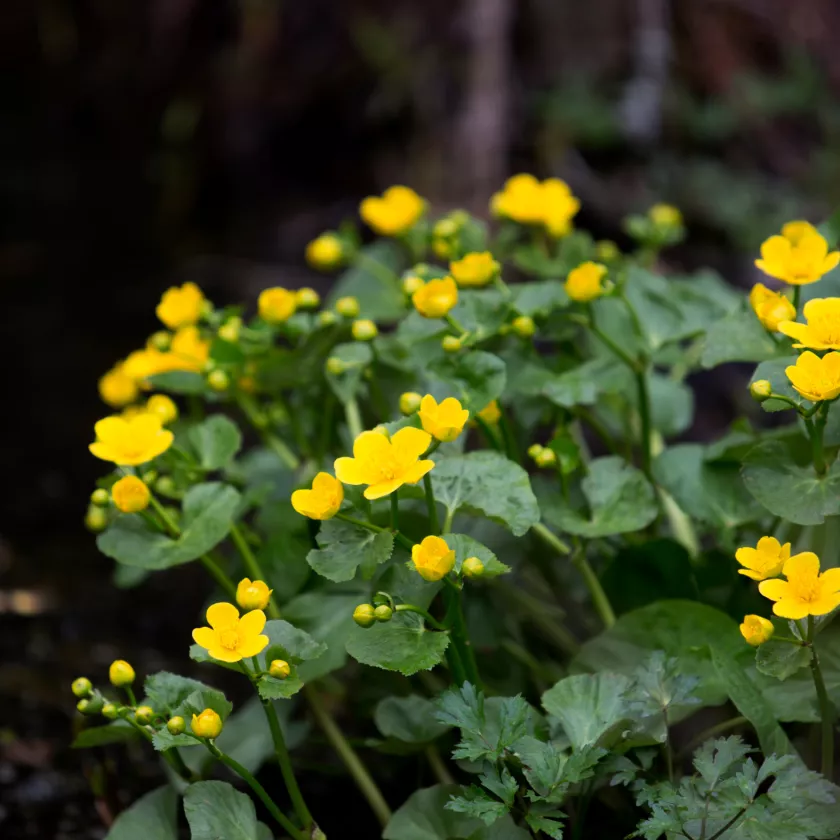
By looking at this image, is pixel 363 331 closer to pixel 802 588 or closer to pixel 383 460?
pixel 383 460

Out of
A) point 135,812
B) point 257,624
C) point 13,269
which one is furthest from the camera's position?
point 13,269

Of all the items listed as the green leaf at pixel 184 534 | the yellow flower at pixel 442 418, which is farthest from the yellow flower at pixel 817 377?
the green leaf at pixel 184 534

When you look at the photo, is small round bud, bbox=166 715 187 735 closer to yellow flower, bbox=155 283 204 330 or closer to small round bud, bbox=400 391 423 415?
small round bud, bbox=400 391 423 415

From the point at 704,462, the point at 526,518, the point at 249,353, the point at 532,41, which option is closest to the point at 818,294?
the point at 704,462

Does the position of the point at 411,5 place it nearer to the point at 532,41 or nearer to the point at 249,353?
the point at 532,41

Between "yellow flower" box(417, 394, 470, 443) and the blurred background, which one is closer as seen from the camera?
"yellow flower" box(417, 394, 470, 443)

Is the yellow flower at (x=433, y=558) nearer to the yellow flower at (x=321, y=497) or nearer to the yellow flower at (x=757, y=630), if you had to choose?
the yellow flower at (x=321, y=497)

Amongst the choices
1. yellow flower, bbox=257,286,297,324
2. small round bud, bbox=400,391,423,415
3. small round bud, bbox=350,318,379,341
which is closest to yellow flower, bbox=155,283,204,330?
yellow flower, bbox=257,286,297,324
